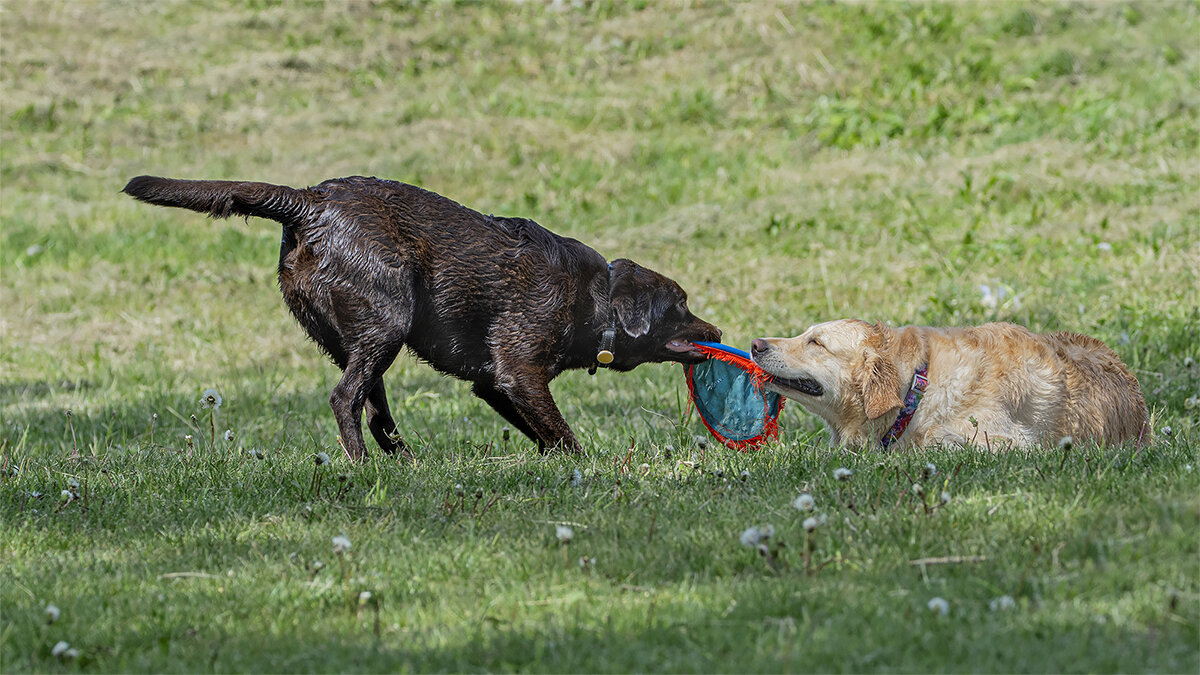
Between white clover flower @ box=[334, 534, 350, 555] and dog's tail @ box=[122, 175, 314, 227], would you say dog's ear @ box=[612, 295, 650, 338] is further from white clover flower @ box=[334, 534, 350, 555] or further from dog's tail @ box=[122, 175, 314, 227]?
white clover flower @ box=[334, 534, 350, 555]

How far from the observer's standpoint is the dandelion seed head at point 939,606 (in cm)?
329

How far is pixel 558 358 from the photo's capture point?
19.9ft

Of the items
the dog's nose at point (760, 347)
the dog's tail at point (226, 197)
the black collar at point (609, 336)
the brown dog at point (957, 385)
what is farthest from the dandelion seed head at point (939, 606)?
the dog's tail at point (226, 197)

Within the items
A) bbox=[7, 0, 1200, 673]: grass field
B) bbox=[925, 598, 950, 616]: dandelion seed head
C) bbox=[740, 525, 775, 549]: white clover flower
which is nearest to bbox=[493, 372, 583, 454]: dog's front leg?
bbox=[7, 0, 1200, 673]: grass field

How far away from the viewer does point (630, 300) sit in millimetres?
6246

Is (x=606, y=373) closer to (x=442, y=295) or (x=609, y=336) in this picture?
(x=609, y=336)

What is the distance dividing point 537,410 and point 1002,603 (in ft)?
9.37

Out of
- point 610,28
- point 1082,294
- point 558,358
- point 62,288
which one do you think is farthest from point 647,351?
point 610,28

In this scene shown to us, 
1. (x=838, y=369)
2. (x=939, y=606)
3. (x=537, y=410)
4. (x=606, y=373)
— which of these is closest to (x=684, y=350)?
(x=838, y=369)

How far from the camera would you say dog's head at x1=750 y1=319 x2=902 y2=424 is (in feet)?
18.9

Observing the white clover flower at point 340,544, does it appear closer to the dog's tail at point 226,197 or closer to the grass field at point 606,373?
the grass field at point 606,373

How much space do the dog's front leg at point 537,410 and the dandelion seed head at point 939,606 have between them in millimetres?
2647

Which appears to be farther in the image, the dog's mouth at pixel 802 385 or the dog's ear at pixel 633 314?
the dog's ear at pixel 633 314

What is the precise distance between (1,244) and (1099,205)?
34.3ft
